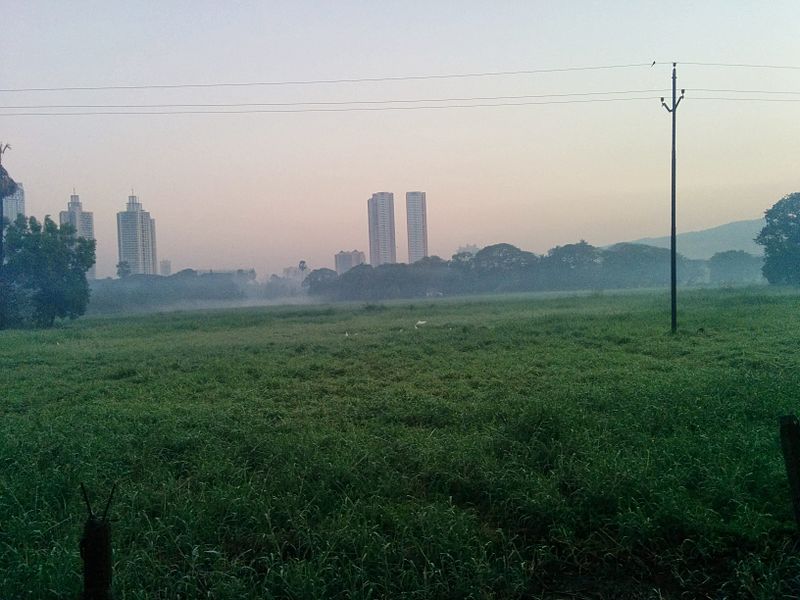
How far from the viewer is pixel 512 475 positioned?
4.89m

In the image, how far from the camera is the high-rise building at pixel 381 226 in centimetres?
3884

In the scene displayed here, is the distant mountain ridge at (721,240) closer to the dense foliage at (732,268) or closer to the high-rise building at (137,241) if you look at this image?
the dense foliage at (732,268)

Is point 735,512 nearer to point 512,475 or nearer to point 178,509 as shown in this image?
point 512,475

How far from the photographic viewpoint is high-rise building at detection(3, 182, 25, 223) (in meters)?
28.9

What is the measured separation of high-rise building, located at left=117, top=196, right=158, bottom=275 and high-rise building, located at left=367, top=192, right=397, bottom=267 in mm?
17222

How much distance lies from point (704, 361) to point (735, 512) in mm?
7569

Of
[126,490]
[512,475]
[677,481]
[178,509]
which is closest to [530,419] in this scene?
[512,475]

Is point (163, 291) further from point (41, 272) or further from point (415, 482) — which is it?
point (415, 482)

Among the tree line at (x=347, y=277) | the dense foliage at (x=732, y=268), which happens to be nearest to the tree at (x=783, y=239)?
the tree line at (x=347, y=277)

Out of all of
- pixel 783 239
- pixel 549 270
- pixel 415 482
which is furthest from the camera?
pixel 549 270

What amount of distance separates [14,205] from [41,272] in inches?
224

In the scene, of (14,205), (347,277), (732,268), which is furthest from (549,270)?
(14,205)

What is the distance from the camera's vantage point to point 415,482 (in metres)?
4.93

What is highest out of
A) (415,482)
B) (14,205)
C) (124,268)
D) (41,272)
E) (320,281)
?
(14,205)
